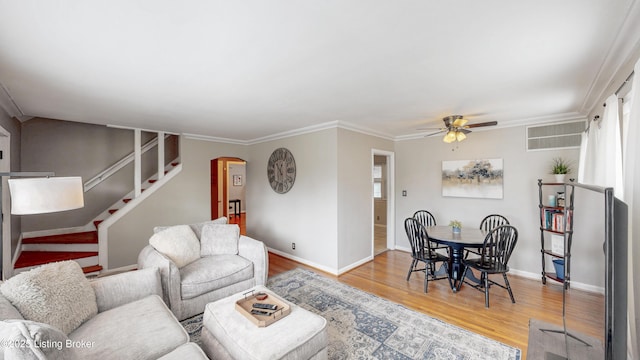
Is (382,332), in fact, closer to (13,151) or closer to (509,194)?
(509,194)

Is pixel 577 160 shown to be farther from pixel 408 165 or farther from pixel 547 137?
pixel 408 165

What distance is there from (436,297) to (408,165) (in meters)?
2.61

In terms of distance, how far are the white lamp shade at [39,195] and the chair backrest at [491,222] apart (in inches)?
192

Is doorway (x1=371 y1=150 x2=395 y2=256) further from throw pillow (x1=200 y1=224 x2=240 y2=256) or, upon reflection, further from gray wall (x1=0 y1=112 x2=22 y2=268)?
gray wall (x1=0 y1=112 x2=22 y2=268)

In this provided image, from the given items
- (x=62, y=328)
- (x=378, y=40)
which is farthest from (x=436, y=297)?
(x=62, y=328)

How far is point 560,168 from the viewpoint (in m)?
3.30

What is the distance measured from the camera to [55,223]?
417 cm

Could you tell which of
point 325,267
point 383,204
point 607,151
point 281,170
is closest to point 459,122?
point 607,151

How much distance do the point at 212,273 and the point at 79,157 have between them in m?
3.71

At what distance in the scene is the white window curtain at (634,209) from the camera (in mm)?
1325

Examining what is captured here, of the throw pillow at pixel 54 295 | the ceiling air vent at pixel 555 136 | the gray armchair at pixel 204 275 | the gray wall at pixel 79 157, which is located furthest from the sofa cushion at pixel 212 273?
the ceiling air vent at pixel 555 136

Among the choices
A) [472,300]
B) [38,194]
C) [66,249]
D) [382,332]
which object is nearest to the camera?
[38,194]

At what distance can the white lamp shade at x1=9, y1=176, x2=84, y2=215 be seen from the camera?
148 centimetres

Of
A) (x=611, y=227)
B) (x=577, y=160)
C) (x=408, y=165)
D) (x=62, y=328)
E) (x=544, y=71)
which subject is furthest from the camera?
(x=408, y=165)
